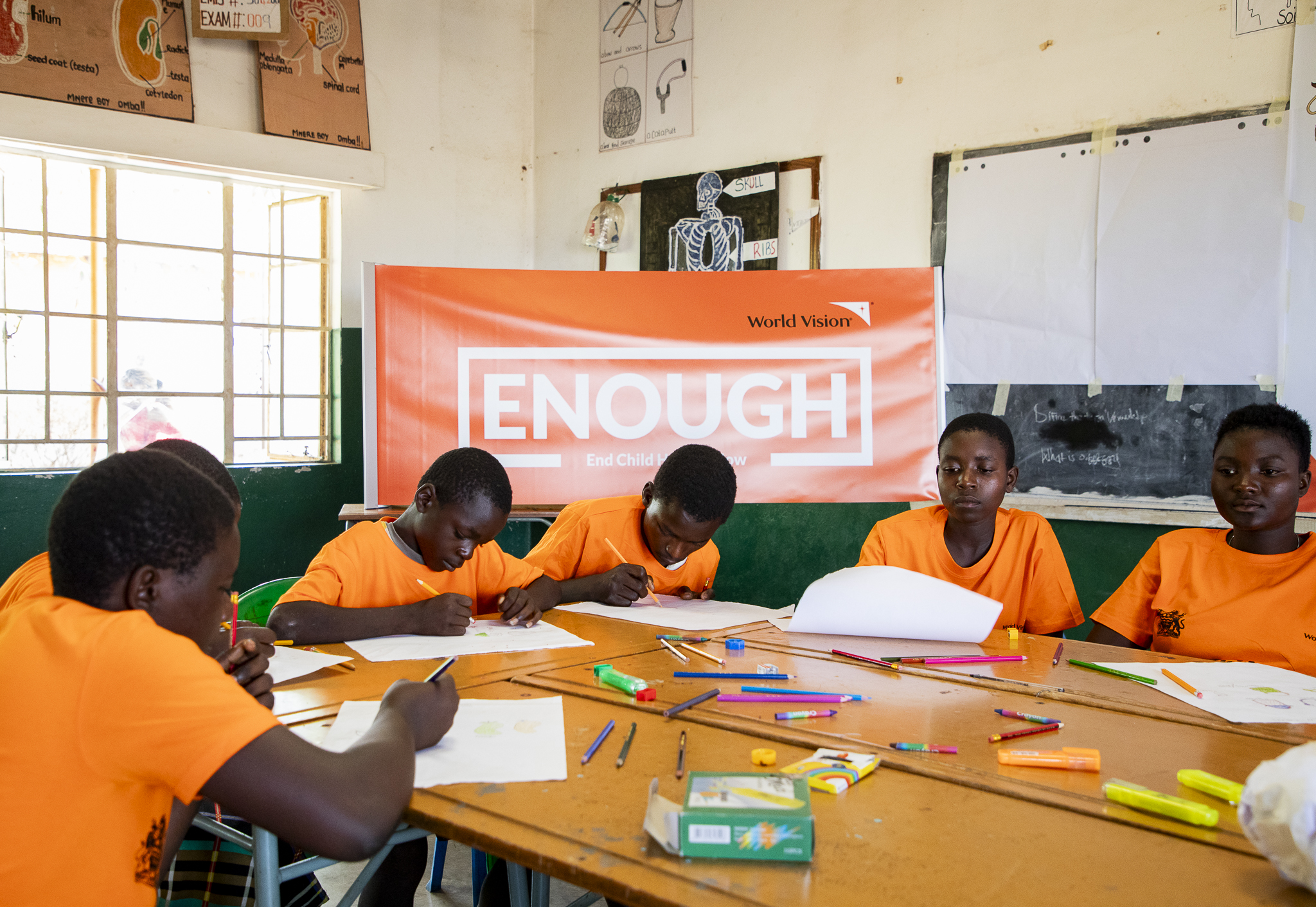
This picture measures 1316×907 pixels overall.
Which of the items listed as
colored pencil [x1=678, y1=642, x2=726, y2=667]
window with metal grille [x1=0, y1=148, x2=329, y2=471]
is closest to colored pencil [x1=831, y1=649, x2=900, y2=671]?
colored pencil [x1=678, y1=642, x2=726, y2=667]

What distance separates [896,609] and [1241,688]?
0.60 metres

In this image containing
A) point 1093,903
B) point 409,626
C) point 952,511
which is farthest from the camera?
point 952,511

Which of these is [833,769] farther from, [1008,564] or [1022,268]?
[1022,268]

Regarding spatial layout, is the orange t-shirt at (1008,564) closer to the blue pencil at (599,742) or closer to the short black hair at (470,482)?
the short black hair at (470,482)

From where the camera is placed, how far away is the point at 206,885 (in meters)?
1.55

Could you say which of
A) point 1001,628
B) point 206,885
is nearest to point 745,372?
point 1001,628

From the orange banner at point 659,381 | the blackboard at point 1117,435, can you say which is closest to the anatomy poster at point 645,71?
the orange banner at point 659,381

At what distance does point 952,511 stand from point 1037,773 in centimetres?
137

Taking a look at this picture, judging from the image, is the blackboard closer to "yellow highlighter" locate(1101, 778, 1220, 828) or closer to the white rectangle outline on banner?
the white rectangle outline on banner

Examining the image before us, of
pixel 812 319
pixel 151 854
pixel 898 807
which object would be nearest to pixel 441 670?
pixel 151 854

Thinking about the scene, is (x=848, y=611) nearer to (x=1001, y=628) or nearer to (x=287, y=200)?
(x=1001, y=628)

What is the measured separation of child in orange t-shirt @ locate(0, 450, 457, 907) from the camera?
2.91 feet

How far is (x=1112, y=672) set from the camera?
160 cm

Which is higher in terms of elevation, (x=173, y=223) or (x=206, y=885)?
(x=173, y=223)
